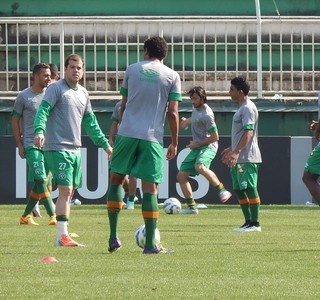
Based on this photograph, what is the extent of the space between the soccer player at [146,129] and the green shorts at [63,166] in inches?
50.0

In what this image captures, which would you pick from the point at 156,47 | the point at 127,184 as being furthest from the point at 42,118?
the point at 127,184

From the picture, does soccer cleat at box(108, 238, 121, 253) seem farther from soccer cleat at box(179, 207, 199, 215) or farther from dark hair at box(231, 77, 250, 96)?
soccer cleat at box(179, 207, 199, 215)

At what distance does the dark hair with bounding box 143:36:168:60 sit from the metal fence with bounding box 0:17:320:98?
37.4ft

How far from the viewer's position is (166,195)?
76.9ft

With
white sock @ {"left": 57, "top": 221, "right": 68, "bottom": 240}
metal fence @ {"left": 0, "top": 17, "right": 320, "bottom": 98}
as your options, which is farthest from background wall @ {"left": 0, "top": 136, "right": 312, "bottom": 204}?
white sock @ {"left": 57, "top": 221, "right": 68, "bottom": 240}

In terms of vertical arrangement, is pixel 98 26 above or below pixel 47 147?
above

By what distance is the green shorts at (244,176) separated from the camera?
16.4 meters

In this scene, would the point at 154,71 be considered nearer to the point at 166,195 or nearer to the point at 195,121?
the point at 195,121

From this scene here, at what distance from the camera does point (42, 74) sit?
1708 centimetres

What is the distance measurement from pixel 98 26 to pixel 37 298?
15.6 meters

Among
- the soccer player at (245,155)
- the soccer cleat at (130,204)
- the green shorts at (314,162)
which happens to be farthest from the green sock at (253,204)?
the soccer cleat at (130,204)

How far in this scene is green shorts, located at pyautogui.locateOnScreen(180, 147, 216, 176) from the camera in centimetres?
2098

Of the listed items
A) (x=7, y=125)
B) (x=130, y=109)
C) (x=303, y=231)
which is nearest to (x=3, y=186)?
(x=7, y=125)

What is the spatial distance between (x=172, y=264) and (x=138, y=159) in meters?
1.52
